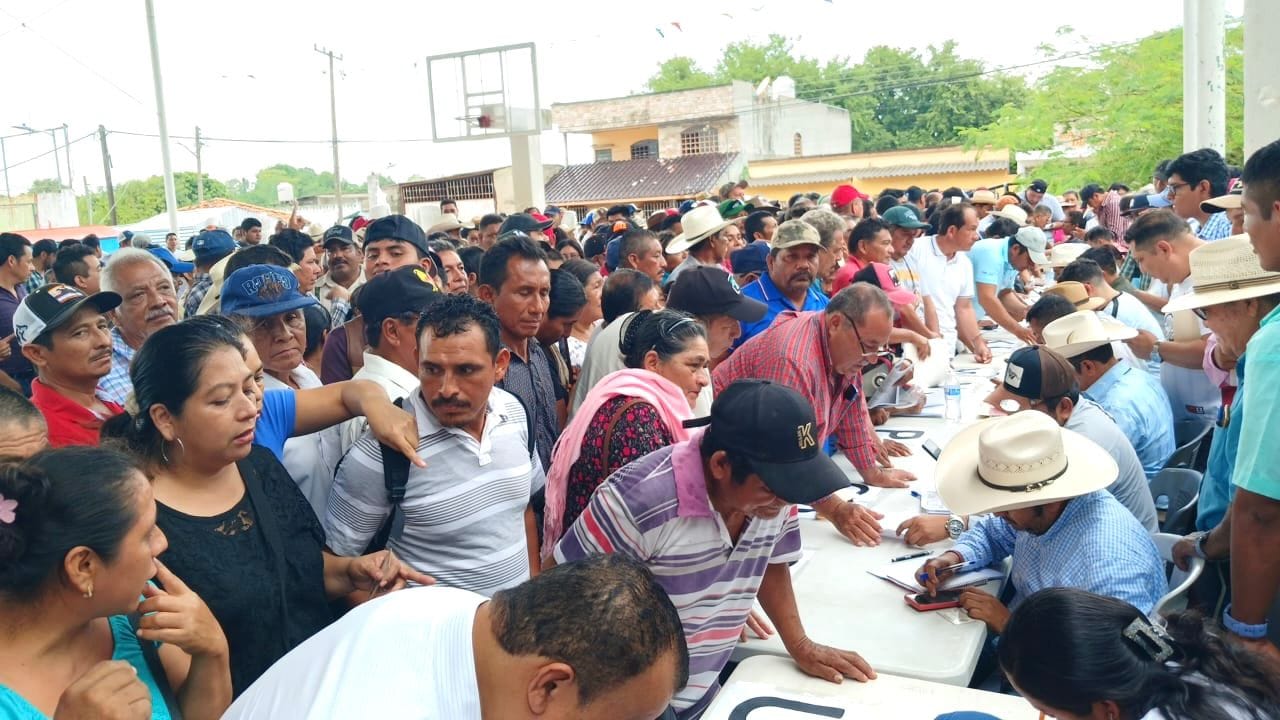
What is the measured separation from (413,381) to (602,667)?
1.70 metres

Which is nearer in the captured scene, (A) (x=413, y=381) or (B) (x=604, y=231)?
(A) (x=413, y=381)

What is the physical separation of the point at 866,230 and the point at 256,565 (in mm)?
4733

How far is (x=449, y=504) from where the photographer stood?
228 cm

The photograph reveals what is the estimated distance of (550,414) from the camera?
135 inches

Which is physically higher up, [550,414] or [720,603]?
[550,414]

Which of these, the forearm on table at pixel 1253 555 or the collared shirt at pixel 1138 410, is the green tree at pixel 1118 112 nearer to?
the collared shirt at pixel 1138 410

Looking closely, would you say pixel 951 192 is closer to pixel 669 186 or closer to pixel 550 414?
pixel 550 414

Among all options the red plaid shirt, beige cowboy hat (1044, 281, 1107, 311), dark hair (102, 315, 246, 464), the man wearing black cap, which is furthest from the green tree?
dark hair (102, 315, 246, 464)

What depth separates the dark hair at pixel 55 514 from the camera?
1.45 m

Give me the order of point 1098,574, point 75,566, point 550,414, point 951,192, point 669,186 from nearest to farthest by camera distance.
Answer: point 75,566
point 1098,574
point 550,414
point 951,192
point 669,186

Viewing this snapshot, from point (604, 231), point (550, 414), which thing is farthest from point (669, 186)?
point (550, 414)

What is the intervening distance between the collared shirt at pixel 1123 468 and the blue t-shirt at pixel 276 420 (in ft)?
8.58

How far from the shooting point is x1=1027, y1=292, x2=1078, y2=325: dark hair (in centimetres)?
442

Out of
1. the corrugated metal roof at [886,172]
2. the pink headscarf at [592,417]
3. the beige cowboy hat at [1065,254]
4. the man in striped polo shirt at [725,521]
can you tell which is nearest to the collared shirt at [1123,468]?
the man in striped polo shirt at [725,521]
